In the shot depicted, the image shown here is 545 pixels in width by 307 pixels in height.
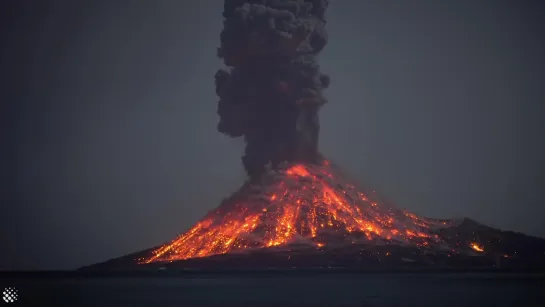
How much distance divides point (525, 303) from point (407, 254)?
393ft

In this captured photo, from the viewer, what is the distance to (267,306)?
8038 centimetres

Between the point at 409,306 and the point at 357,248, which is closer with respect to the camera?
the point at 409,306

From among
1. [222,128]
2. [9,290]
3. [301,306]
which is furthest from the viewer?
[222,128]

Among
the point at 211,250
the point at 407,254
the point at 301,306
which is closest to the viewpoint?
the point at 301,306

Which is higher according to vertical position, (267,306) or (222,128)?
(222,128)

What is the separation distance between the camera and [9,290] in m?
49.0

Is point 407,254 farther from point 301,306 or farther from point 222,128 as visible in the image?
point 301,306

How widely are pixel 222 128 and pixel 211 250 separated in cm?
5308

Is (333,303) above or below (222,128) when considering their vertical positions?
below

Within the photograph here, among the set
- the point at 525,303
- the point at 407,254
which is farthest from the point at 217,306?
the point at 407,254

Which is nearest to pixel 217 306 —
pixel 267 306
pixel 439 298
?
pixel 267 306

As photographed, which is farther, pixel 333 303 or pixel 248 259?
pixel 248 259

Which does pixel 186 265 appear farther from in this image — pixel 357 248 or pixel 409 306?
pixel 409 306

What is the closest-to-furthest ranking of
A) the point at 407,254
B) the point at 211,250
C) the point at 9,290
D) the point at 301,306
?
the point at 9,290, the point at 301,306, the point at 211,250, the point at 407,254
